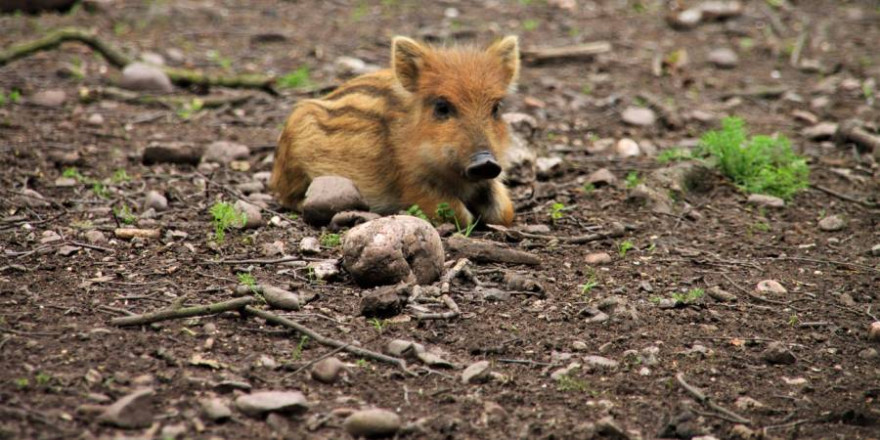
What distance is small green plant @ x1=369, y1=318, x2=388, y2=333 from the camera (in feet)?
14.3

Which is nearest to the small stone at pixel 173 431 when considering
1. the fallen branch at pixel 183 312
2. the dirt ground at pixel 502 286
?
the dirt ground at pixel 502 286

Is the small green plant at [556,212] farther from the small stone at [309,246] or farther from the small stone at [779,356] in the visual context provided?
the small stone at [779,356]

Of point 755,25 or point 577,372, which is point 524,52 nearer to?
point 755,25

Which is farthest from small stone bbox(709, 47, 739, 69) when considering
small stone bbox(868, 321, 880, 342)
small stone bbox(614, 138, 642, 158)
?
small stone bbox(868, 321, 880, 342)

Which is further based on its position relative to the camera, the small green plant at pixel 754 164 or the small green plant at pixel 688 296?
the small green plant at pixel 754 164

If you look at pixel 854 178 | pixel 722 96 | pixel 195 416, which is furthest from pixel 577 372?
pixel 722 96

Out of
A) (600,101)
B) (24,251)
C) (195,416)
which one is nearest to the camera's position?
(195,416)

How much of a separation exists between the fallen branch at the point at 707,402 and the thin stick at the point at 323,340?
1176 mm

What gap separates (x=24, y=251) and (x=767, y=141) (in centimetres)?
483

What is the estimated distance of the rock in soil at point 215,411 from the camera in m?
3.45

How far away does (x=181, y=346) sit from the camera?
4012 millimetres

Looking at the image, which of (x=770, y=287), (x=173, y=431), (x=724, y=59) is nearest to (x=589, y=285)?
(x=770, y=287)

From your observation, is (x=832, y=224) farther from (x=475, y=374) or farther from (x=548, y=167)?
(x=475, y=374)

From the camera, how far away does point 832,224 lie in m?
6.02
